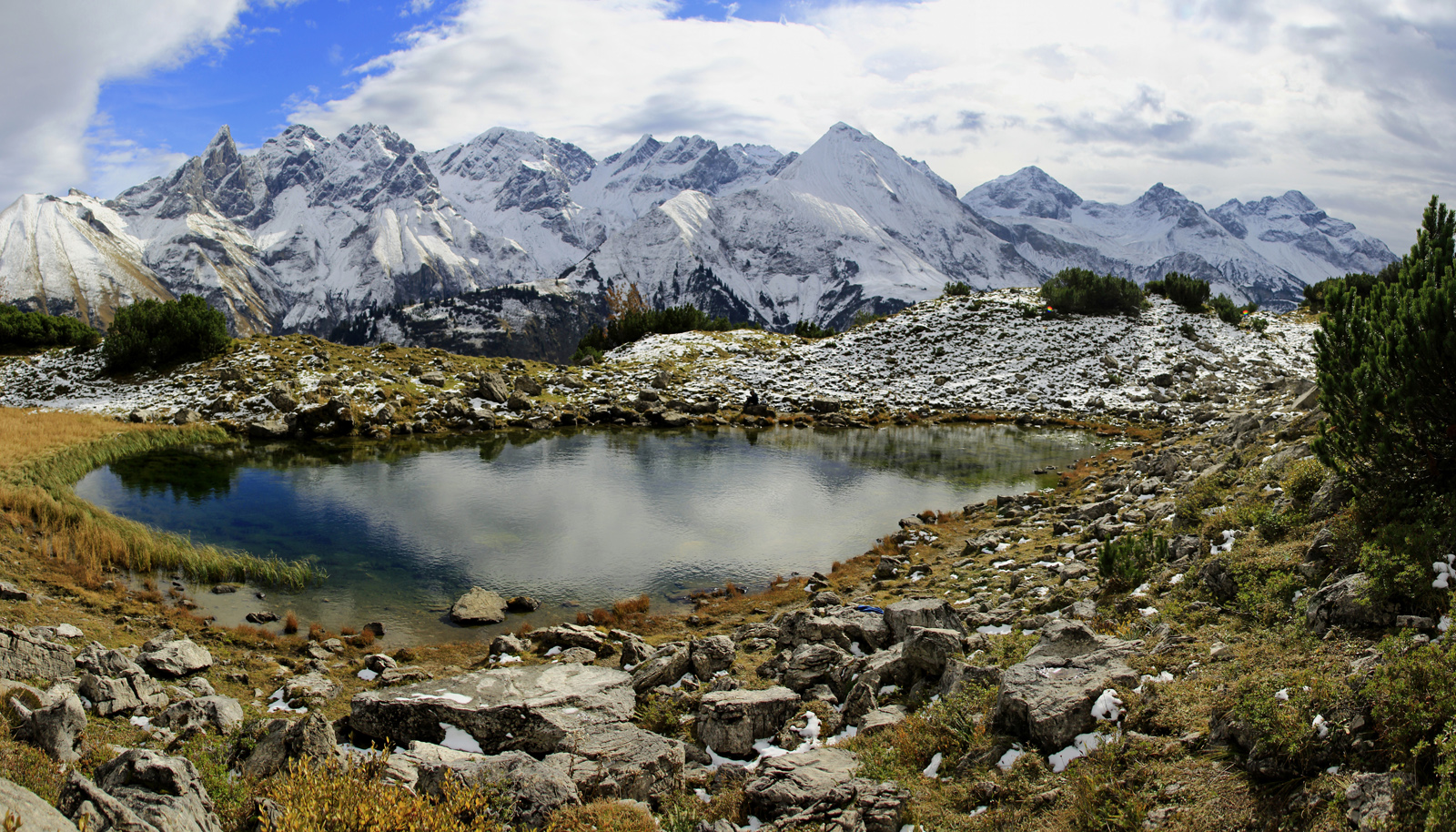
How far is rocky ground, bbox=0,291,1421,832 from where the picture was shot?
7.61m

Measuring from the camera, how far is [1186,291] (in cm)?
7194

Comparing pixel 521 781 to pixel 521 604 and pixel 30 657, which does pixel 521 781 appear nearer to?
pixel 30 657

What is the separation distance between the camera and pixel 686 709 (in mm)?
12398

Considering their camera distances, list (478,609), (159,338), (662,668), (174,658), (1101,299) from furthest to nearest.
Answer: (1101,299) → (159,338) → (478,609) → (174,658) → (662,668)

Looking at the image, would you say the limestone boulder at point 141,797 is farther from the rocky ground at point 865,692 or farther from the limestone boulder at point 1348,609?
the limestone boulder at point 1348,609

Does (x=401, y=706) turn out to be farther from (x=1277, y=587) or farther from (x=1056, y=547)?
(x=1056, y=547)

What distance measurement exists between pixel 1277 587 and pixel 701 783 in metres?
9.07

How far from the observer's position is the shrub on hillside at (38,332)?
59.1m

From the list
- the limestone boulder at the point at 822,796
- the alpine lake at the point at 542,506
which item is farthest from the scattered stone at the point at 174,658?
the limestone boulder at the point at 822,796

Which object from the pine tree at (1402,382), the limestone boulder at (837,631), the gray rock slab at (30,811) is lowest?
the limestone boulder at (837,631)

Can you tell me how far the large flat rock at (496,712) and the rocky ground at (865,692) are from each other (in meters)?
0.05

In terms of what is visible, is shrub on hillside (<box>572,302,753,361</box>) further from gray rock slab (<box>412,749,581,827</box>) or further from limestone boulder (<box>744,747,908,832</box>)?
limestone boulder (<box>744,747,908,832</box>)

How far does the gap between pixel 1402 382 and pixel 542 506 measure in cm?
2689

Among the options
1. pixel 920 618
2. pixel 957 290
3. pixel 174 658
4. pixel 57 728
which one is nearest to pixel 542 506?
pixel 174 658
